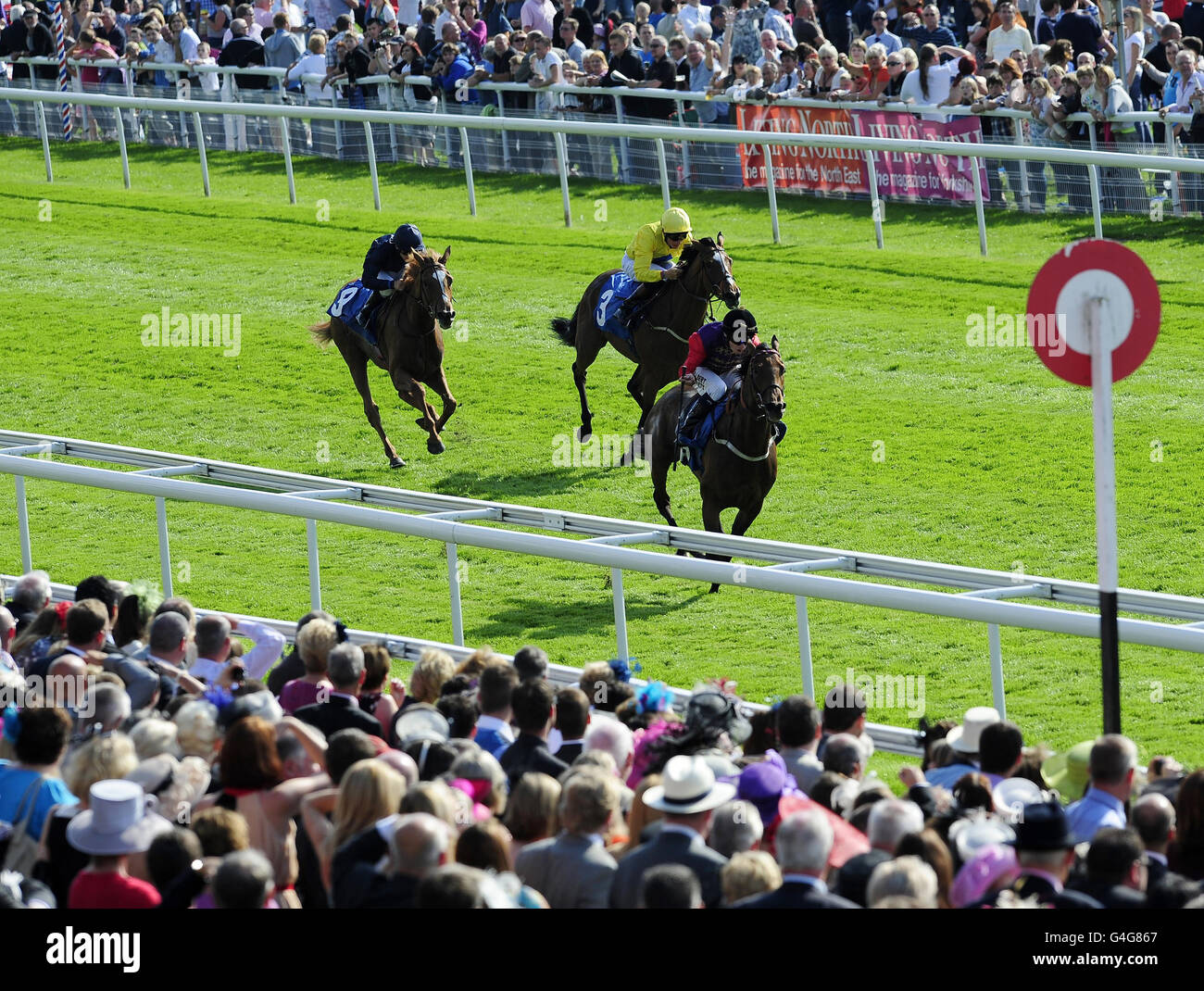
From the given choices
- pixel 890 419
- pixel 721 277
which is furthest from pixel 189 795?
pixel 890 419

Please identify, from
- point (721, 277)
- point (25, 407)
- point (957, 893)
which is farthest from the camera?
point (25, 407)

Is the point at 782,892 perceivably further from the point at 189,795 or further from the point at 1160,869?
the point at 189,795

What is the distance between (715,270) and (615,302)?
1.10m

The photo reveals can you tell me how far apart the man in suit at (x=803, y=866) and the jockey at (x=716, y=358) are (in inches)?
265

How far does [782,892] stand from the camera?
15.6 ft

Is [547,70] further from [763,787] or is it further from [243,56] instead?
Result: [763,787]

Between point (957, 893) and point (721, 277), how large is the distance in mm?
8499

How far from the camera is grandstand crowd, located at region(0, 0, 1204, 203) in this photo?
55.4ft

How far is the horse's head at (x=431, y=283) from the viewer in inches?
531

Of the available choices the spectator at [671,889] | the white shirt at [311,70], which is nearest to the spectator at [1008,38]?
the white shirt at [311,70]

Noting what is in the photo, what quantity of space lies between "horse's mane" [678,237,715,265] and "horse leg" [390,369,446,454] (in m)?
2.03

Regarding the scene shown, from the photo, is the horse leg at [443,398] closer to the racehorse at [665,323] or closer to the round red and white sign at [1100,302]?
the racehorse at [665,323]

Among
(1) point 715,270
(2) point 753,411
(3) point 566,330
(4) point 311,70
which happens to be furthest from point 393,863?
(4) point 311,70
